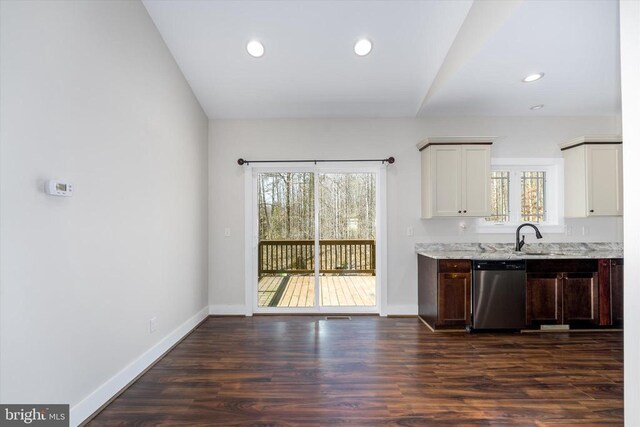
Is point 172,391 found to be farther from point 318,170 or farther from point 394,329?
point 318,170

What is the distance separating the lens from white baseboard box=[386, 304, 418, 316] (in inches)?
166

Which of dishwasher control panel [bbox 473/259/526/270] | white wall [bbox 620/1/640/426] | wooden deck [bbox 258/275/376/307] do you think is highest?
white wall [bbox 620/1/640/426]

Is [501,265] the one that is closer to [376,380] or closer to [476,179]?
[476,179]

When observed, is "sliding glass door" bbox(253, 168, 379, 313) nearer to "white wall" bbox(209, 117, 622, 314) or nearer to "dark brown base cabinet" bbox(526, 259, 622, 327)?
"white wall" bbox(209, 117, 622, 314)

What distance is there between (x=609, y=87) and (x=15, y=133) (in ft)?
16.6

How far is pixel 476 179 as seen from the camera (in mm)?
3900

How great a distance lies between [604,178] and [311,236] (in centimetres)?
362

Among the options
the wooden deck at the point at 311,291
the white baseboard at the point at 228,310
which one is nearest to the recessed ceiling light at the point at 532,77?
the wooden deck at the point at 311,291

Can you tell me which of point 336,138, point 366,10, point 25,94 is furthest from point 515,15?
point 25,94

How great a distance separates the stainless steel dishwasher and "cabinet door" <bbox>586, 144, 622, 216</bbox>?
1.37 m

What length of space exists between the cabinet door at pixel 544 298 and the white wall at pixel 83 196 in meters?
3.84

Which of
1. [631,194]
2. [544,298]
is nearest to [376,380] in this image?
[631,194]

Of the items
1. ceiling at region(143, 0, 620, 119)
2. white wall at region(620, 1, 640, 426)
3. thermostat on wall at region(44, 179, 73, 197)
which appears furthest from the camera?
ceiling at region(143, 0, 620, 119)

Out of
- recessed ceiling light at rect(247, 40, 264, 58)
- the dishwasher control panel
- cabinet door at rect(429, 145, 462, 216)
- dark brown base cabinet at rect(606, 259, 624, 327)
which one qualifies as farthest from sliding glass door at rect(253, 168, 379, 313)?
dark brown base cabinet at rect(606, 259, 624, 327)
